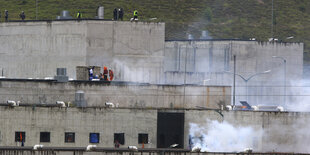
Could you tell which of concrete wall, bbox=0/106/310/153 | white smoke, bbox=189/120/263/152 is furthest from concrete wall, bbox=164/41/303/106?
white smoke, bbox=189/120/263/152

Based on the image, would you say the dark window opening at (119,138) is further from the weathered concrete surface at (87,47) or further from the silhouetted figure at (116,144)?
the weathered concrete surface at (87,47)

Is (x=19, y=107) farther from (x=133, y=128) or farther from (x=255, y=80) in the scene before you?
(x=255, y=80)

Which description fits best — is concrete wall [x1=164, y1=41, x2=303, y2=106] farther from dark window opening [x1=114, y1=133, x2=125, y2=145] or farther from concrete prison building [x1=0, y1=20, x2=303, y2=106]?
dark window opening [x1=114, y1=133, x2=125, y2=145]

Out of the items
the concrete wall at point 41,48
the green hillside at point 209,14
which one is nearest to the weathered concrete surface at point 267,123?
the concrete wall at point 41,48

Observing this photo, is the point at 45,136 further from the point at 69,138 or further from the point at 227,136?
the point at 227,136

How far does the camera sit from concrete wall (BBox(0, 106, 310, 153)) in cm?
5375

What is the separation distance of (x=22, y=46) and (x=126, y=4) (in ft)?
302

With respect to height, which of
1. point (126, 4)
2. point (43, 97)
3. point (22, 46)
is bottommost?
point (43, 97)

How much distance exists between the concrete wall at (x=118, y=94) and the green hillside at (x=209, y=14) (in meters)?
93.8

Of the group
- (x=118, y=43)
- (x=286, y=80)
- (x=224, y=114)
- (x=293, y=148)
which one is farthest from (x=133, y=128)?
(x=286, y=80)

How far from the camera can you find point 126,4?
177m

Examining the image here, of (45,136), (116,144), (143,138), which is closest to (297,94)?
(143,138)

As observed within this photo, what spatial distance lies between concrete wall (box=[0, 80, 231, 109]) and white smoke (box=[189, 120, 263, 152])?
19.7 feet

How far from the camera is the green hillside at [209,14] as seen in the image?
16388 centimetres
